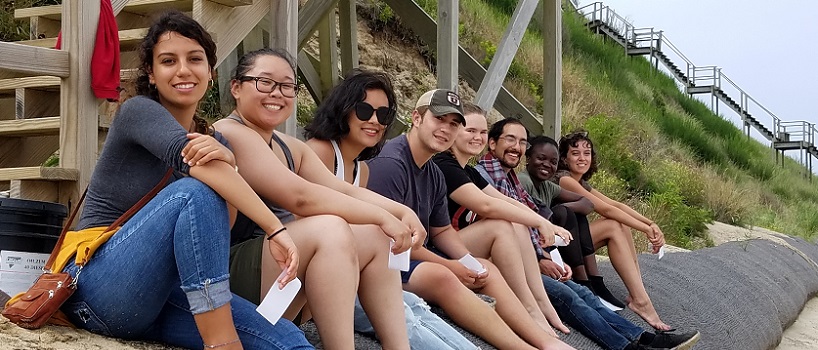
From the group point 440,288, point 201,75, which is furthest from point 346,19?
point 201,75

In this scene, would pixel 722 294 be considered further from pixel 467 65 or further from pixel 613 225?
pixel 467 65

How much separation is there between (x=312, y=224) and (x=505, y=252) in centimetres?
188

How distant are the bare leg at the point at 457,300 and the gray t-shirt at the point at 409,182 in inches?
18.4

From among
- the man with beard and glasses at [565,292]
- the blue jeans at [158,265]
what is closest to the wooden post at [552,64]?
the man with beard and glasses at [565,292]

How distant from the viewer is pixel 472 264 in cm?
461

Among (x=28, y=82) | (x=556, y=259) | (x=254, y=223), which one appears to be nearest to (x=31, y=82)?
(x=28, y=82)

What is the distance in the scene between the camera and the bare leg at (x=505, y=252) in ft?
16.1

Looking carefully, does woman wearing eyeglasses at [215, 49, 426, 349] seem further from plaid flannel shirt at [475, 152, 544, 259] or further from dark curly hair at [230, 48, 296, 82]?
plaid flannel shirt at [475, 152, 544, 259]

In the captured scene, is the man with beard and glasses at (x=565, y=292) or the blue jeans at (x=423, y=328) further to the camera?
the man with beard and glasses at (x=565, y=292)

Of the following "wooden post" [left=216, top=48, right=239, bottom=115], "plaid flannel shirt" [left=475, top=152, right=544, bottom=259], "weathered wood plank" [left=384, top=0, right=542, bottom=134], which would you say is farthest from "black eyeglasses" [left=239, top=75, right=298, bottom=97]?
"weathered wood plank" [left=384, top=0, right=542, bottom=134]

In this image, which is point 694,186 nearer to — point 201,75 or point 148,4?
point 148,4

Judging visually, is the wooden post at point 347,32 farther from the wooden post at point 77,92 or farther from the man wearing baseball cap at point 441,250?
the wooden post at point 77,92

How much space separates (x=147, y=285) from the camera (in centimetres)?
284

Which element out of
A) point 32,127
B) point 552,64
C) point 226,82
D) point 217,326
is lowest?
point 217,326
